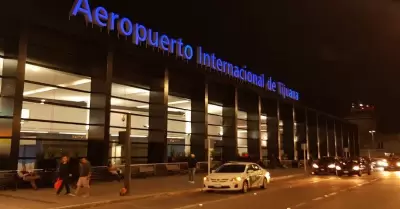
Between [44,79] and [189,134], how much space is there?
1497 centimetres

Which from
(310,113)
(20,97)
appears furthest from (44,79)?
(310,113)

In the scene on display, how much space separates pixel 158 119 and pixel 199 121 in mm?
5701

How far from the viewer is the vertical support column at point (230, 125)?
39250 mm

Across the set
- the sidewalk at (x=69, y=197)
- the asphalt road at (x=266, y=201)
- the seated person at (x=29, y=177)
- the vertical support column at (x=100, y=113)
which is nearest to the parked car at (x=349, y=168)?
the asphalt road at (x=266, y=201)

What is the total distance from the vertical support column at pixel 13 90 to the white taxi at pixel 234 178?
8798 millimetres

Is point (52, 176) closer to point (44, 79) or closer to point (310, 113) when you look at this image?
point (44, 79)

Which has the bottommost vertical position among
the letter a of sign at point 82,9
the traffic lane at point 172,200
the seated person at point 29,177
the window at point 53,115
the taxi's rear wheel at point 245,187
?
the traffic lane at point 172,200

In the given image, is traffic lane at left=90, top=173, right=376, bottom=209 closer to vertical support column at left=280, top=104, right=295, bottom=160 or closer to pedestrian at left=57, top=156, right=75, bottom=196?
pedestrian at left=57, top=156, right=75, bottom=196

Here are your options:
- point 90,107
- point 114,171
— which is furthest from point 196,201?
point 90,107

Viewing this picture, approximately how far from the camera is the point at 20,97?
65.3 feet

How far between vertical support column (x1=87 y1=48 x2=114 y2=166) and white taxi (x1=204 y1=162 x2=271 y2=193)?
7.12 m

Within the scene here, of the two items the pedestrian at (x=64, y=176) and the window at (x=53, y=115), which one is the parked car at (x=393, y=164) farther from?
the pedestrian at (x=64, y=176)

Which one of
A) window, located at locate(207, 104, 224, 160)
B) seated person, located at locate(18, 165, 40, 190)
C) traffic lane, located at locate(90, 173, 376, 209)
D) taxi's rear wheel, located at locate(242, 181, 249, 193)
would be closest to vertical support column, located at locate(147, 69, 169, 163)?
window, located at locate(207, 104, 224, 160)

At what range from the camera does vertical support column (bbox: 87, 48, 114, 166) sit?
24.8 meters
